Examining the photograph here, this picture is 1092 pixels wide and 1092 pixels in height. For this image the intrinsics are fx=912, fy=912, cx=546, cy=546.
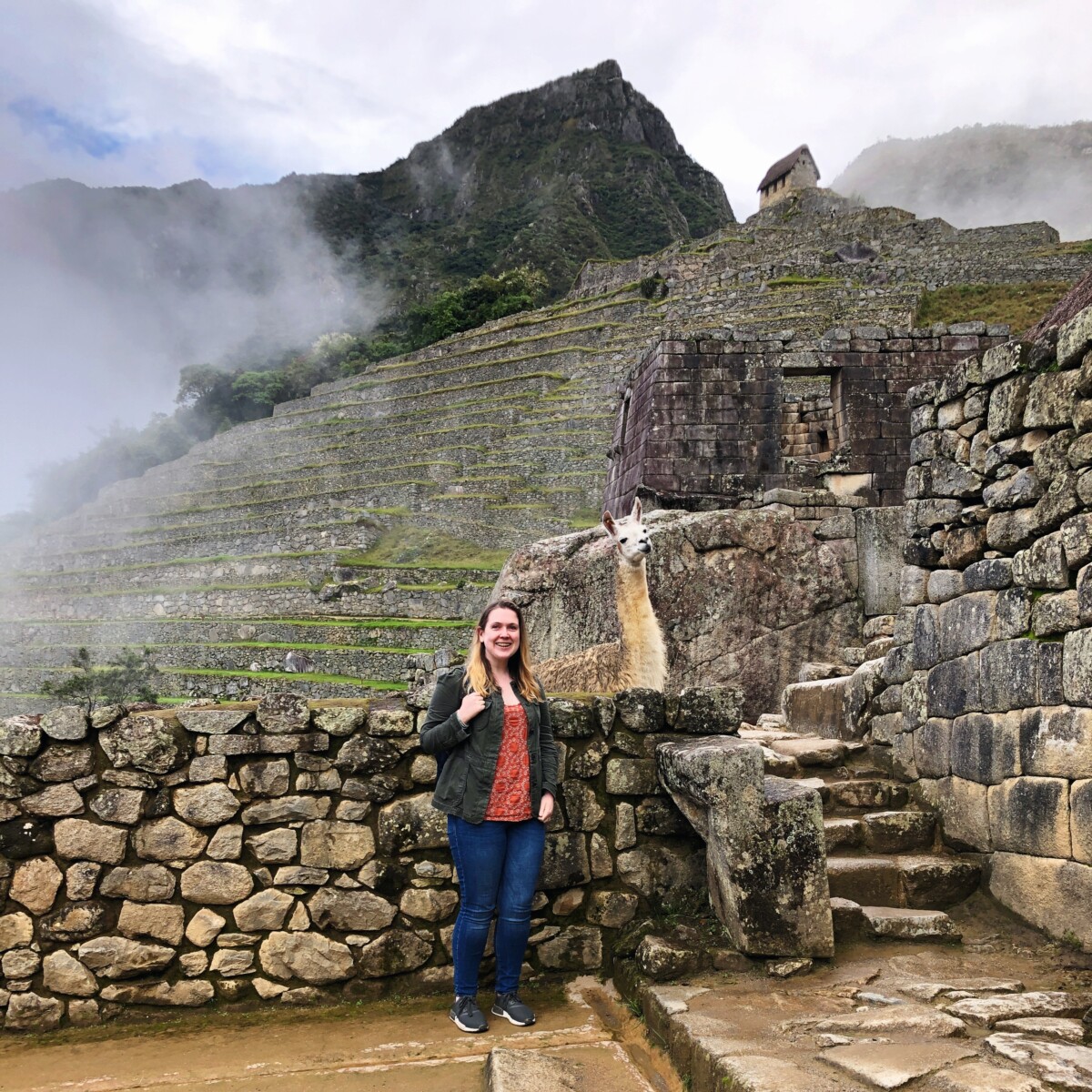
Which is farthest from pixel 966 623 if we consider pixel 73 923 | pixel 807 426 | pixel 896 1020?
pixel 807 426

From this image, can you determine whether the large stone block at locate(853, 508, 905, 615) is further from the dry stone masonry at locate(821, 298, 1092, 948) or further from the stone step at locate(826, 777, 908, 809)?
the stone step at locate(826, 777, 908, 809)

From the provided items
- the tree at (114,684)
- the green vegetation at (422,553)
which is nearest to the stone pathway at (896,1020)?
the tree at (114,684)

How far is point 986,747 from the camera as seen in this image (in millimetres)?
4121

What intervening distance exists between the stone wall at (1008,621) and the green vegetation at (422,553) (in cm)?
2129

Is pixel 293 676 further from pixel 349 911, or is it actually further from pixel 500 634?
pixel 500 634

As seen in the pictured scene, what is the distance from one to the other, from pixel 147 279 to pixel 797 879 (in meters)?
122

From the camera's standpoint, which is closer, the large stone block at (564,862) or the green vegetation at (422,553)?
the large stone block at (564,862)

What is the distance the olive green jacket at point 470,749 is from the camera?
3.40m

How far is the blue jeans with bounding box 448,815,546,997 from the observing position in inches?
134

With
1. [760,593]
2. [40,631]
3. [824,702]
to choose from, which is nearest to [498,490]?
[40,631]

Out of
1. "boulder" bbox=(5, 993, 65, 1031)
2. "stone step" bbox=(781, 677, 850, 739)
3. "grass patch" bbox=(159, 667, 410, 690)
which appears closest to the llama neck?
"stone step" bbox=(781, 677, 850, 739)

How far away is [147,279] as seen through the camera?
110m

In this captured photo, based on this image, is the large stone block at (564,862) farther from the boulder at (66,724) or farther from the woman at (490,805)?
the boulder at (66,724)

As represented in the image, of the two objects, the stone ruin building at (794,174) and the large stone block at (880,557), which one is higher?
the stone ruin building at (794,174)
